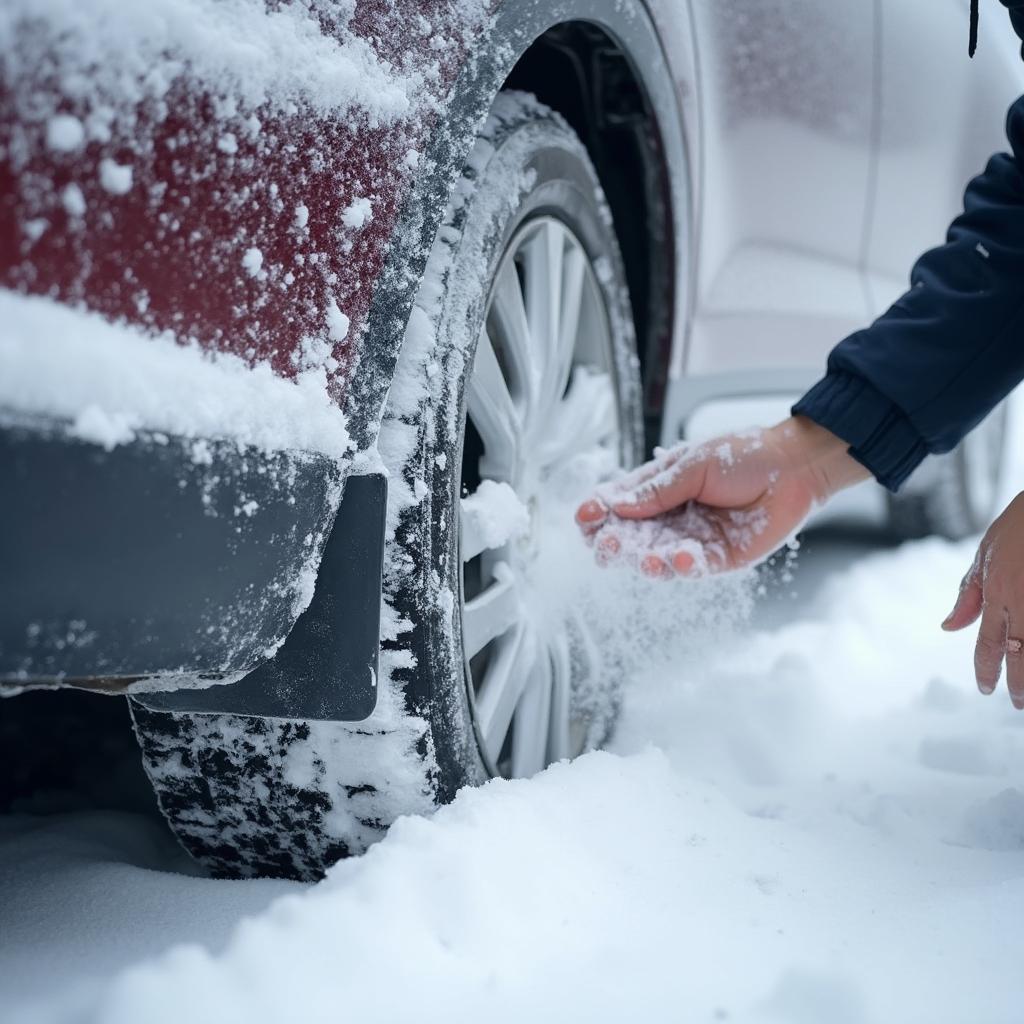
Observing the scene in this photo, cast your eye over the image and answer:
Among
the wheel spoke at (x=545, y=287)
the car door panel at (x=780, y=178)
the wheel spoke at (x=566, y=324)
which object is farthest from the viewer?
the car door panel at (x=780, y=178)

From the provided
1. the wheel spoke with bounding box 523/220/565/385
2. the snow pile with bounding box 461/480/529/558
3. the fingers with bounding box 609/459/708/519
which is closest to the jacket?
the fingers with bounding box 609/459/708/519

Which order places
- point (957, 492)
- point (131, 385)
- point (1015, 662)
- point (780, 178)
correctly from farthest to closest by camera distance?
point (957, 492) < point (780, 178) < point (1015, 662) < point (131, 385)

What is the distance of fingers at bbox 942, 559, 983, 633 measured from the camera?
132 cm

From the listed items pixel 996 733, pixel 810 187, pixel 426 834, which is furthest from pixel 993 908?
pixel 810 187

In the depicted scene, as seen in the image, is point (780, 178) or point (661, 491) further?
point (780, 178)

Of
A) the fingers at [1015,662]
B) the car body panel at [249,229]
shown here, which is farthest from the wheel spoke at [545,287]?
the fingers at [1015,662]

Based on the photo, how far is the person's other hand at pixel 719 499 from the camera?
1.50 metres

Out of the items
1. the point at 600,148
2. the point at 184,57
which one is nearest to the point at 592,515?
the point at 600,148

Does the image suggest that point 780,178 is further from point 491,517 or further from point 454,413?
point 454,413

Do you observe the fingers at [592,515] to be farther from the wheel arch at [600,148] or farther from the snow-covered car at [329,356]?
the wheel arch at [600,148]

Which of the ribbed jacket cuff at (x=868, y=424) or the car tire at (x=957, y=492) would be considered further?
the car tire at (x=957, y=492)

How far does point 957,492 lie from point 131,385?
312 cm

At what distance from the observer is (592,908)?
97cm

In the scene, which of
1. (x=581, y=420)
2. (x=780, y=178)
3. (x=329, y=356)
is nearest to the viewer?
(x=329, y=356)
